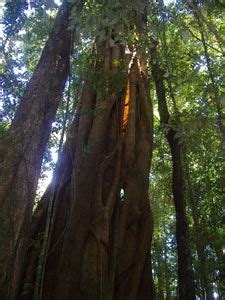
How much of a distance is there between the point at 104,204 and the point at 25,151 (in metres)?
1.31

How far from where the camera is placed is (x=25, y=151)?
3.55 m

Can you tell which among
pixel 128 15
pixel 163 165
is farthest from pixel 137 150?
pixel 163 165

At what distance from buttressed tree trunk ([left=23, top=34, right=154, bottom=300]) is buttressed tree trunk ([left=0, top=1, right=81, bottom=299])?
0.59 metres

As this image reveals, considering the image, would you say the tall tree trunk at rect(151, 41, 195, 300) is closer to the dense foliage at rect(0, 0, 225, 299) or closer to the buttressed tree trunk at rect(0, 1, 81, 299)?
the dense foliage at rect(0, 0, 225, 299)

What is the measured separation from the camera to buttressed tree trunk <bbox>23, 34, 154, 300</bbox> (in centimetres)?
396

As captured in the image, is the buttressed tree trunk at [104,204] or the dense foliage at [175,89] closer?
the dense foliage at [175,89]

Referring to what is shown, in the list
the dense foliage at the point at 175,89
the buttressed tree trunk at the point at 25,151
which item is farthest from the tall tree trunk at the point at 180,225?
the buttressed tree trunk at the point at 25,151

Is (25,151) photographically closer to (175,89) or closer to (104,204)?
(104,204)

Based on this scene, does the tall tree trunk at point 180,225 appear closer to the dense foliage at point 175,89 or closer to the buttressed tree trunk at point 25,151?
the dense foliage at point 175,89

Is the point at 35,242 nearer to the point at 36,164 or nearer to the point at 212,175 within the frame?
the point at 36,164

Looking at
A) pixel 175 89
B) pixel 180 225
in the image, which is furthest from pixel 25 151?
pixel 175 89

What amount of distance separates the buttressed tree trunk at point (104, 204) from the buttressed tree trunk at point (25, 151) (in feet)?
1.95

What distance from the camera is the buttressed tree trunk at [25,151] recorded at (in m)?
3.12

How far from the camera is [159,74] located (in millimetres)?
6559
